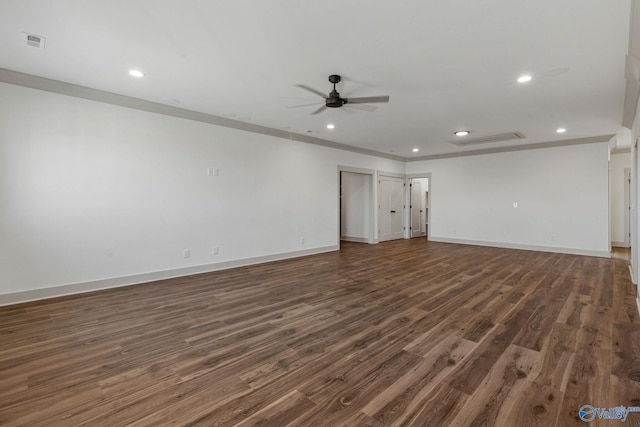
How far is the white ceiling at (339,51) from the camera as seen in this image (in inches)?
93.3

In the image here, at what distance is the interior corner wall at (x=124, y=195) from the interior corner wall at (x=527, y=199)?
524 cm

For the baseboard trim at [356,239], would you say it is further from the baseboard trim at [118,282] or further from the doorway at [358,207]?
the baseboard trim at [118,282]

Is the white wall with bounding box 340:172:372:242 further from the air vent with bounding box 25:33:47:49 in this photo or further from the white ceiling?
the air vent with bounding box 25:33:47:49

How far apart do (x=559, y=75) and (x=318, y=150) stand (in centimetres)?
468

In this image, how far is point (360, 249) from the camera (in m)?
7.84

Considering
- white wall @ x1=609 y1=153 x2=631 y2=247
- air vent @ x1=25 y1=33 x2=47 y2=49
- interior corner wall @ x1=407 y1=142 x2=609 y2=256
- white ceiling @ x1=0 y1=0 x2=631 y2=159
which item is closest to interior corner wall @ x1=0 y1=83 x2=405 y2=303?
white ceiling @ x1=0 y1=0 x2=631 y2=159

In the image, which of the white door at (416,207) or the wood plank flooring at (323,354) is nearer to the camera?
the wood plank flooring at (323,354)

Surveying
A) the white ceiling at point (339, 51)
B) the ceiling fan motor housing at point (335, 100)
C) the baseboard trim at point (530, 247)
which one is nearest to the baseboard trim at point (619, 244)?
the baseboard trim at point (530, 247)

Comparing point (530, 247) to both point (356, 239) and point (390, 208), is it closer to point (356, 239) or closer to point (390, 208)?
point (390, 208)

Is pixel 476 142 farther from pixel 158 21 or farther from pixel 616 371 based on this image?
pixel 158 21

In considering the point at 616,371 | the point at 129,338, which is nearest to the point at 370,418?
the point at 616,371

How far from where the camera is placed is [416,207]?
1058cm

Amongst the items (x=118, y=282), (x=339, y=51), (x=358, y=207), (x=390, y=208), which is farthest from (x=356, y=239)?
(x=339, y=51)

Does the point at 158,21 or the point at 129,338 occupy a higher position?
the point at 158,21
